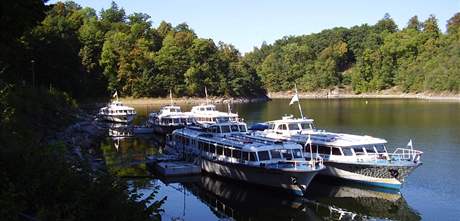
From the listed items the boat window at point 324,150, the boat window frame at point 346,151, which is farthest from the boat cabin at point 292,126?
the boat window frame at point 346,151

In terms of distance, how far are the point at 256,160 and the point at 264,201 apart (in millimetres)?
3208

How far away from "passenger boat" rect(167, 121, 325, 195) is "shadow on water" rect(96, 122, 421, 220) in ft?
2.49

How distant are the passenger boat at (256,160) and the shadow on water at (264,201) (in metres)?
0.76

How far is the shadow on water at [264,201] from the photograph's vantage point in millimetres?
28000

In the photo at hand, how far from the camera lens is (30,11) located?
21.8 m

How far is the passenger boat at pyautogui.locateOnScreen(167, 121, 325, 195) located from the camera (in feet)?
101

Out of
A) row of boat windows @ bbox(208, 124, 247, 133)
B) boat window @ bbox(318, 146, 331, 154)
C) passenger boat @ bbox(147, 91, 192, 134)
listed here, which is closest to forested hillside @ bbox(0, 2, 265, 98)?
passenger boat @ bbox(147, 91, 192, 134)

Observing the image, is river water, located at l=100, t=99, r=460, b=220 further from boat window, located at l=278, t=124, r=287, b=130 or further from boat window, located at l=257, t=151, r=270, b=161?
boat window, located at l=278, t=124, r=287, b=130

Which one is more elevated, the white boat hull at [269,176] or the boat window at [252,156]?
the boat window at [252,156]

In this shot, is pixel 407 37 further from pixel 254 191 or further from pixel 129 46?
pixel 254 191

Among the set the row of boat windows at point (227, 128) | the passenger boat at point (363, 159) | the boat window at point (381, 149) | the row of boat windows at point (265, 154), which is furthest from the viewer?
the row of boat windows at point (227, 128)

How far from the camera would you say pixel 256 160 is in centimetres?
3272

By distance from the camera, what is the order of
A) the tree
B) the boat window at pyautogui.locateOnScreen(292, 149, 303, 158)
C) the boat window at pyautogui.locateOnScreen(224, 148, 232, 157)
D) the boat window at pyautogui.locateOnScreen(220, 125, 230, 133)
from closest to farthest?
the boat window at pyautogui.locateOnScreen(292, 149, 303, 158), the boat window at pyautogui.locateOnScreen(224, 148, 232, 157), the boat window at pyautogui.locateOnScreen(220, 125, 230, 133), the tree

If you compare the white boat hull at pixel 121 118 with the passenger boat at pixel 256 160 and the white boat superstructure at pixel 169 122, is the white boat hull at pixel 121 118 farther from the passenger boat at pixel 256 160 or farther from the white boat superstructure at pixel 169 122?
the passenger boat at pixel 256 160
